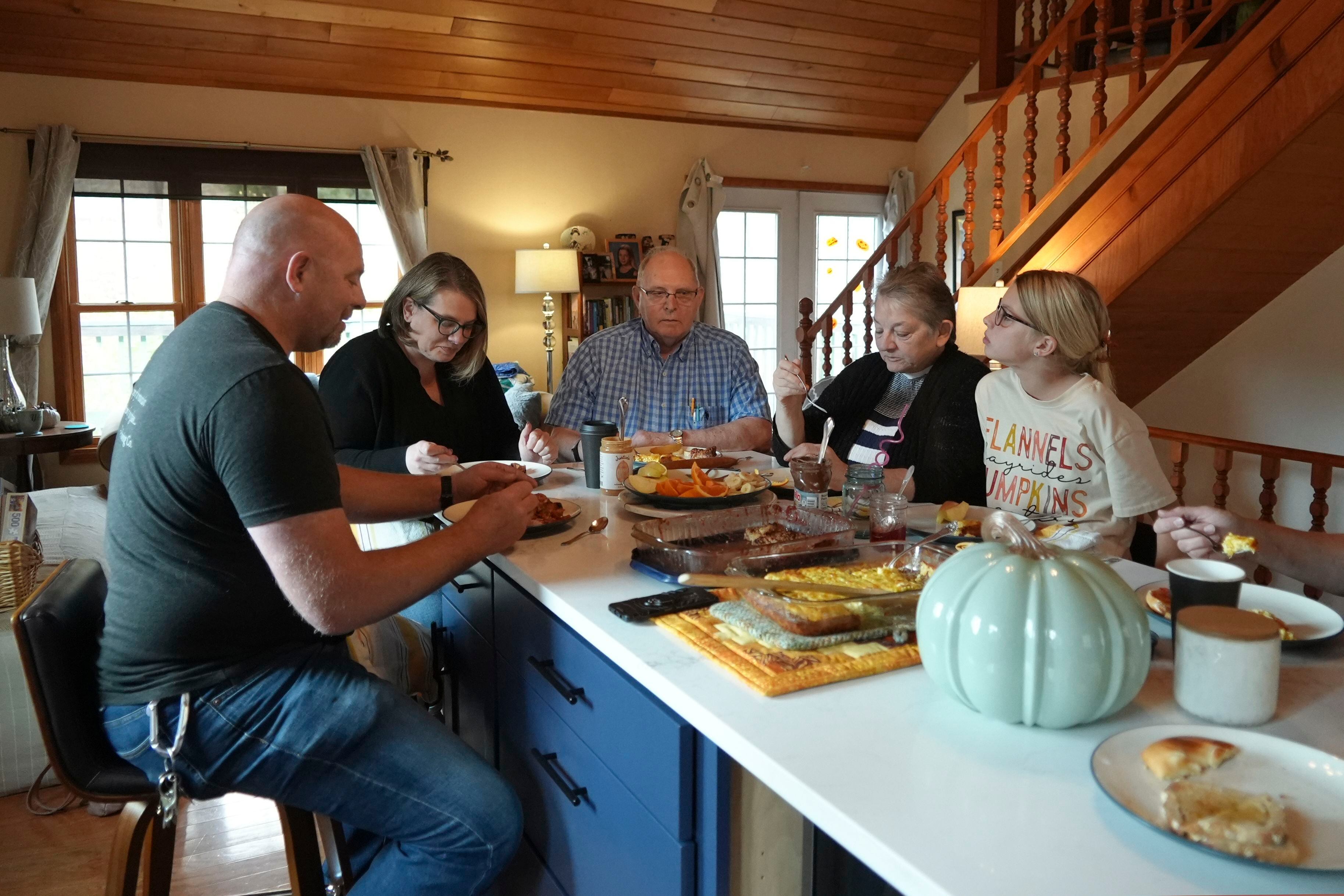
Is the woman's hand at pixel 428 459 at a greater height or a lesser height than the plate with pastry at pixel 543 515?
greater

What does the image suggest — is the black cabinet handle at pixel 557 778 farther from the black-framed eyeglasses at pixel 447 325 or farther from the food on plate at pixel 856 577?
the black-framed eyeglasses at pixel 447 325

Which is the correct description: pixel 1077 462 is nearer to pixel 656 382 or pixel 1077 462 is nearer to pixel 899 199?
pixel 656 382

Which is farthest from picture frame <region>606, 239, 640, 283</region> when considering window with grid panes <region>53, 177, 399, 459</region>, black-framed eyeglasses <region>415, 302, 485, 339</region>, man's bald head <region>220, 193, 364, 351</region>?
man's bald head <region>220, 193, 364, 351</region>

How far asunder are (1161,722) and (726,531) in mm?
722

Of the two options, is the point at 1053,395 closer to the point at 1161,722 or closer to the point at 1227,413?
the point at 1161,722

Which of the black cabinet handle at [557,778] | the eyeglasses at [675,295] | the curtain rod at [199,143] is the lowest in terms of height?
the black cabinet handle at [557,778]

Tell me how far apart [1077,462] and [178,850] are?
7.17 feet

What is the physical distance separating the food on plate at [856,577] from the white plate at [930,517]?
314mm

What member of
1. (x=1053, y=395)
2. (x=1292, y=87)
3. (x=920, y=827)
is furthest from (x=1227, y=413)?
(x=920, y=827)

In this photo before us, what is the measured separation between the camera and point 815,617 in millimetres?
1150

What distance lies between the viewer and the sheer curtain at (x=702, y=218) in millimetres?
6695

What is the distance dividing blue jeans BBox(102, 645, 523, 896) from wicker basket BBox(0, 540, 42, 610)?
51.9 inches

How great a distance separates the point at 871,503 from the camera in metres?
1.66

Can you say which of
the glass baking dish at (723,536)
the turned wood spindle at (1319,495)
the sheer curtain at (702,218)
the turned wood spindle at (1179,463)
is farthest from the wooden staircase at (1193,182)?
the glass baking dish at (723,536)
